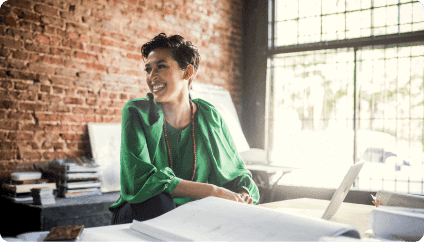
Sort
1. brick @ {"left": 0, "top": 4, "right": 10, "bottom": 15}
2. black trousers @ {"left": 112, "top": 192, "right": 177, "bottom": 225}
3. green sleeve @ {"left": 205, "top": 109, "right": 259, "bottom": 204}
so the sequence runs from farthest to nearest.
Answer: 1. brick @ {"left": 0, "top": 4, "right": 10, "bottom": 15}
2. green sleeve @ {"left": 205, "top": 109, "right": 259, "bottom": 204}
3. black trousers @ {"left": 112, "top": 192, "right": 177, "bottom": 225}

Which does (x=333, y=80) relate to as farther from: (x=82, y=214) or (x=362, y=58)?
(x=82, y=214)

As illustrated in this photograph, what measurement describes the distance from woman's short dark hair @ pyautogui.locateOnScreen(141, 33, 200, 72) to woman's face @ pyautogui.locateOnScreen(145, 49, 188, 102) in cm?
2

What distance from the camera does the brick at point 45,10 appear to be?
10.1ft

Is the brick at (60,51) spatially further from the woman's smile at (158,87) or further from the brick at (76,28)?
the woman's smile at (158,87)

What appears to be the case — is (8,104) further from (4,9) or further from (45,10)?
(45,10)

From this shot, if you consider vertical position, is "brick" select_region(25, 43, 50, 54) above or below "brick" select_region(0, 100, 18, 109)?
above

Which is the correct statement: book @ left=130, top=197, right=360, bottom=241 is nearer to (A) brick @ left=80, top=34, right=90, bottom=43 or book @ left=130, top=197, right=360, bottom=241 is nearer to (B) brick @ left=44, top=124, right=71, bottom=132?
(B) brick @ left=44, top=124, right=71, bottom=132

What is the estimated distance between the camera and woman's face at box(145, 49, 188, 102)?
1877 mm

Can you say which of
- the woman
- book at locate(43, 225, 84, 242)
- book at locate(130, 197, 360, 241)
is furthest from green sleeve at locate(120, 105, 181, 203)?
book at locate(43, 225, 84, 242)

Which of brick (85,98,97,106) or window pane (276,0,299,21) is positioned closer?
brick (85,98,97,106)

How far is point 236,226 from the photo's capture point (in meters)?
0.84

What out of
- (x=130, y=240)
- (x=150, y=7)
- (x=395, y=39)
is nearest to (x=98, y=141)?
(x=150, y=7)

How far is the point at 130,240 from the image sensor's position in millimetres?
852

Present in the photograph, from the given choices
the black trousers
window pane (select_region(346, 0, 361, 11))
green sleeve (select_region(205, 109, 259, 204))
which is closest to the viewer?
the black trousers
